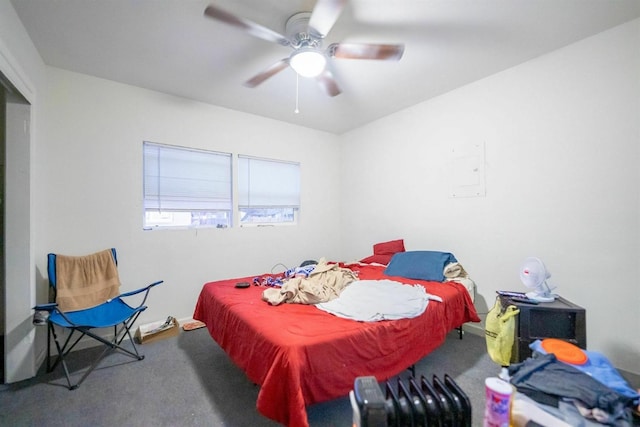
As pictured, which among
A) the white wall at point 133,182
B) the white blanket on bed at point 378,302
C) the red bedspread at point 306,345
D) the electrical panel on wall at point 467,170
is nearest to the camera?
the red bedspread at point 306,345

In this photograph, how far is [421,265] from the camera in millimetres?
2723

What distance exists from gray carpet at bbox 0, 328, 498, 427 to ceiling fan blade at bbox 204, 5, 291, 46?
7.83ft

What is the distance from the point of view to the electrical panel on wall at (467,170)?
2.73m

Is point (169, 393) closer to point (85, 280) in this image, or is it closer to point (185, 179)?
point (85, 280)

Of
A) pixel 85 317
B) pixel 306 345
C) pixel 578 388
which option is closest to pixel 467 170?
pixel 578 388

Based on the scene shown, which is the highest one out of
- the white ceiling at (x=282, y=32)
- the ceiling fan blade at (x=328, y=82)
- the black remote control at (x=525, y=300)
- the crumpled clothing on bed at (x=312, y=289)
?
the white ceiling at (x=282, y=32)

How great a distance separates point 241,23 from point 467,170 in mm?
2517

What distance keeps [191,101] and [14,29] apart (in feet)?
4.72

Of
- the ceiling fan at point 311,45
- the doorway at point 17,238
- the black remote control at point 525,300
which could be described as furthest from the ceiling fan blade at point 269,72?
the black remote control at point 525,300

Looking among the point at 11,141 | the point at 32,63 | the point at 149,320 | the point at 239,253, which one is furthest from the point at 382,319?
the point at 32,63

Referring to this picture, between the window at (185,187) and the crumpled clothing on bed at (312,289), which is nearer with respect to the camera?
the crumpled clothing on bed at (312,289)

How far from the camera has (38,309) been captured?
1.86 metres

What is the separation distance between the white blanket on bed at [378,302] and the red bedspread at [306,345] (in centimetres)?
5

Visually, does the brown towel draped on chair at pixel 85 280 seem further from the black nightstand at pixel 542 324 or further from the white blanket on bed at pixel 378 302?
the black nightstand at pixel 542 324
